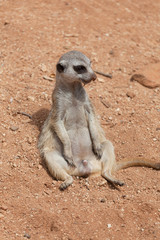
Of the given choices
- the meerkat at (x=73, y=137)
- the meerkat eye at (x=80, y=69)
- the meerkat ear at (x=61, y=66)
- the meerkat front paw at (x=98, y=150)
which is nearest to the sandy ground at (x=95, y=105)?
the meerkat at (x=73, y=137)

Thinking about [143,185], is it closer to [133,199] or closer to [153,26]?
[133,199]

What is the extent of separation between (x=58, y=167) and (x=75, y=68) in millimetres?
1035

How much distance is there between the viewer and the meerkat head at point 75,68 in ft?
12.1

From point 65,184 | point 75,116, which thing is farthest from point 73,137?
Result: point 65,184

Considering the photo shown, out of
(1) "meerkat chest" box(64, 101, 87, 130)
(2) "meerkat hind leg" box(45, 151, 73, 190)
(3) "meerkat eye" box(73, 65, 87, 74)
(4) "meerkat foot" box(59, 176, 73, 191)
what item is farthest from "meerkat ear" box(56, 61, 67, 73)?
(4) "meerkat foot" box(59, 176, 73, 191)

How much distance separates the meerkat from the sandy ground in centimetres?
11

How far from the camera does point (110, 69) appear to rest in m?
5.59

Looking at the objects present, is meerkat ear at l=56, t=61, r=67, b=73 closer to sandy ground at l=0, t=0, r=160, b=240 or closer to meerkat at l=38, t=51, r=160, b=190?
meerkat at l=38, t=51, r=160, b=190

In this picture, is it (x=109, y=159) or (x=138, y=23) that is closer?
(x=109, y=159)

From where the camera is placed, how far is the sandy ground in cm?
328

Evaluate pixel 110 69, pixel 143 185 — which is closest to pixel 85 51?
pixel 110 69

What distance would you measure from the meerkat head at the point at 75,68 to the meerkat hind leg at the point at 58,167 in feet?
2.72

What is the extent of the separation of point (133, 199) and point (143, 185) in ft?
0.82

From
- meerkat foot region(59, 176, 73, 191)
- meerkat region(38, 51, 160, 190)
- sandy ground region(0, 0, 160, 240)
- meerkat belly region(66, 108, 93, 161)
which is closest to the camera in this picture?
sandy ground region(0, 0, 160, 240)
